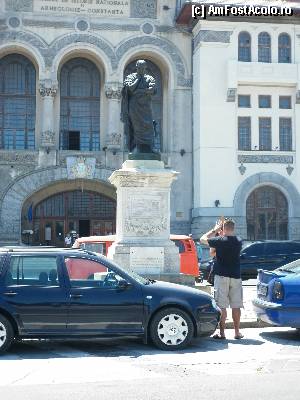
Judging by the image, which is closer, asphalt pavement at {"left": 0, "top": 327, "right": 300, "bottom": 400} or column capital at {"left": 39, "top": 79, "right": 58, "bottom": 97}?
asphalt pavement at {"left": 0, "top": 327, "right": 300, "bottom": 400}

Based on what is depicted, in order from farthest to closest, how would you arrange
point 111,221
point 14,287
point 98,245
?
point 111,221, point 98,245, point 14,287

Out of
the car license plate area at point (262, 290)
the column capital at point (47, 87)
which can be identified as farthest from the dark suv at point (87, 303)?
the column capital at point (47, 87)

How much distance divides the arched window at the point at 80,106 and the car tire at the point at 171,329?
23.0 meters

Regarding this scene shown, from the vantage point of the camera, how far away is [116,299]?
9.75 m

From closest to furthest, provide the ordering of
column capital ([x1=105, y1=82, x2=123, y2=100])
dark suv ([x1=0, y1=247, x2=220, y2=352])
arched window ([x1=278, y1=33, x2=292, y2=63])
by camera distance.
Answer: dark suv ([x1=0, y1=247, x2=220, y2=352]), column capital ([x1=105, y1=82, x2=123, y2=100]), arched window ([x1=278, y1=33, x2=292, y2=63])

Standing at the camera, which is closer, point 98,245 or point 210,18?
point 98,245

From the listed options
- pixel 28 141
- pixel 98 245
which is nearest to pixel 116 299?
pixel 98 245

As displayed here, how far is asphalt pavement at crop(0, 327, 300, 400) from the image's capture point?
7.06m

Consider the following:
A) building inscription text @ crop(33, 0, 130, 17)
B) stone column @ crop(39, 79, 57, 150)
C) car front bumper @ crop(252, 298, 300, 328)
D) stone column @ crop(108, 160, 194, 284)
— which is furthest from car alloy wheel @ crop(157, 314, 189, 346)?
building inscription text @ crop(33, 0, 130, 17)

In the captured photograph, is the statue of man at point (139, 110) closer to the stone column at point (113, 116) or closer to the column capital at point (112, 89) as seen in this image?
the stone column at point (113, 116)

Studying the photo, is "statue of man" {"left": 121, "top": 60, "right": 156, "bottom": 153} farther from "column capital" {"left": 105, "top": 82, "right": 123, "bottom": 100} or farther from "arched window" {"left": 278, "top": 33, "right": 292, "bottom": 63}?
"arched window" {"left": 278, "top": 33, "right": 292, "bottom": 63}

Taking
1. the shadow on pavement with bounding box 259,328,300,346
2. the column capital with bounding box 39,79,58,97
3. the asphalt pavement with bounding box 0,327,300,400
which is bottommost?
the asphalt pavement with bounding box 0,327,300,400

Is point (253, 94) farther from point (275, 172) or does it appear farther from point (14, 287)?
point (14, 287)

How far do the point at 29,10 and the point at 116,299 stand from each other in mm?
24698
